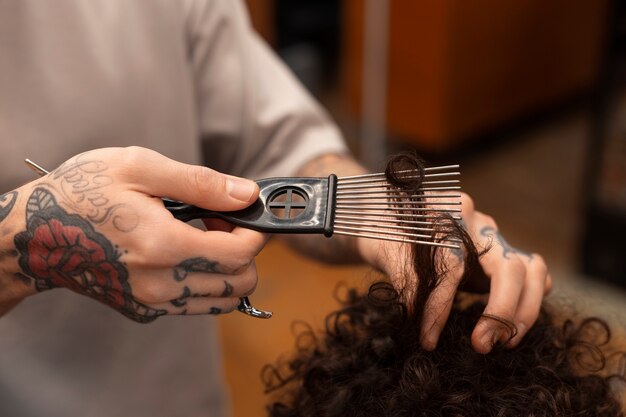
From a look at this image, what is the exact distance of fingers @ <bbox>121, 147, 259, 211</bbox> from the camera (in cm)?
88

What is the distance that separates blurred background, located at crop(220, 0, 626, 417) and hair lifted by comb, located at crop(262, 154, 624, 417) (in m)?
1.71

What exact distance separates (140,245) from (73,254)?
0.10m

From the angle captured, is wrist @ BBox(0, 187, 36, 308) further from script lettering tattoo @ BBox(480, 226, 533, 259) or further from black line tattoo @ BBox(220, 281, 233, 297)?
script lettering tattoo @ BBox(480, 226, 533, 259)

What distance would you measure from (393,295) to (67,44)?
68cm

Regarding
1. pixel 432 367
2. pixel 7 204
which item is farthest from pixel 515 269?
pixel 7 204

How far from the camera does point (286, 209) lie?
2.94ft

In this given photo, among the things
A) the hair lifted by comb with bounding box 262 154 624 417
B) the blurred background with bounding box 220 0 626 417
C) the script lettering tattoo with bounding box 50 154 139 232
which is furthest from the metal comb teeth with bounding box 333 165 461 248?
the blurred background with bounding box 220 0 626 417

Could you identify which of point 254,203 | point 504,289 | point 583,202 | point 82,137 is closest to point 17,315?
point 82,137

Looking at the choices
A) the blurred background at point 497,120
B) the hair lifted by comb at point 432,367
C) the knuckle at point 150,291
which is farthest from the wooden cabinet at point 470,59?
the knuckle at point 150,291

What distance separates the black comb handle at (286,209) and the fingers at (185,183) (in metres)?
0.02

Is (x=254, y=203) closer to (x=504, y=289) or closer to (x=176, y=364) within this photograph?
(x=504, y=289)

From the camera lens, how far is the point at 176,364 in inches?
57.9

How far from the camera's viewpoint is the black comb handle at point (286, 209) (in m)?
0.87

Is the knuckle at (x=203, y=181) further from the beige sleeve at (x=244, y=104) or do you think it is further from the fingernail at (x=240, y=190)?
the beige sleeve at (x=244, y=104)
